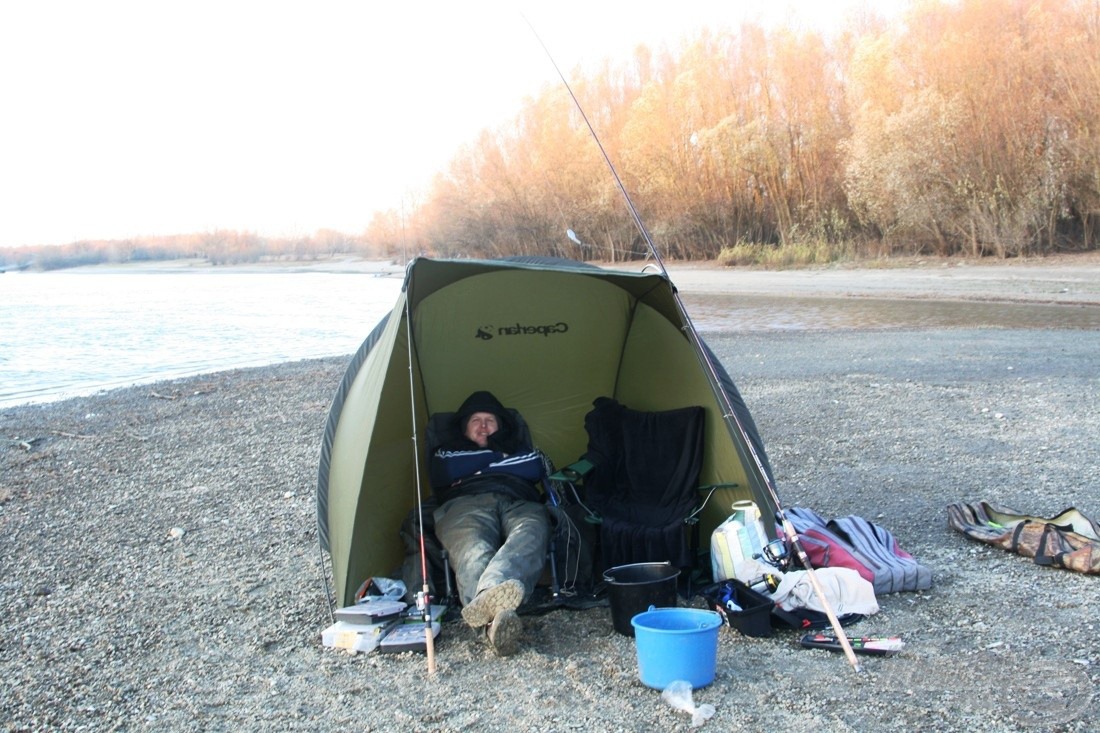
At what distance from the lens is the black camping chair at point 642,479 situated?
15.3ft

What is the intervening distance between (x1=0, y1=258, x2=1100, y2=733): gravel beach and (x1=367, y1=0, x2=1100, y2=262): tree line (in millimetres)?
5427

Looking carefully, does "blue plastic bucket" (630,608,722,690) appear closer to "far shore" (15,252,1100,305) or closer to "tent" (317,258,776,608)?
"tent" (317,258,776,608)

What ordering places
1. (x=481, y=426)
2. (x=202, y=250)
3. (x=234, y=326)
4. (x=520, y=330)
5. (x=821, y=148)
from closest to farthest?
1. (x=481, y=426)
2. (x=520, y=330)
3. (x=234, y=326)
4. (x=821, y=148)
5. (x=202, y=250)

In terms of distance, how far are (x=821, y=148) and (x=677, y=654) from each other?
29404mm

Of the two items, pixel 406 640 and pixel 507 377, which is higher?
pixel 507 377

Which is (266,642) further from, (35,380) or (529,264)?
(35,380)

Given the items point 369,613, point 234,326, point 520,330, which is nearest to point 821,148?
point 234,326

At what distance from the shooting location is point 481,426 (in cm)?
530

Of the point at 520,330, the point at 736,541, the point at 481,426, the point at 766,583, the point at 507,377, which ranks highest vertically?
the point at 520,330

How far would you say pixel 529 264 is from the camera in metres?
4.79

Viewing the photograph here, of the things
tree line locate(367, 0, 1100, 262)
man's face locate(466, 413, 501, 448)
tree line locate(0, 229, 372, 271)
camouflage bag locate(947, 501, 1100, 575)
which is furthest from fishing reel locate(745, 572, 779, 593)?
tree line locate(0, 229, 372, 271)

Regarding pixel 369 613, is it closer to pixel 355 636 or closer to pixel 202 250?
pixel 355 636

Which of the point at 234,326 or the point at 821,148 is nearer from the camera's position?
the point at 234,326

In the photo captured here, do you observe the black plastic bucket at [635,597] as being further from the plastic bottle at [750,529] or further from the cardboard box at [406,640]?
the cardboard box at [406,640]
